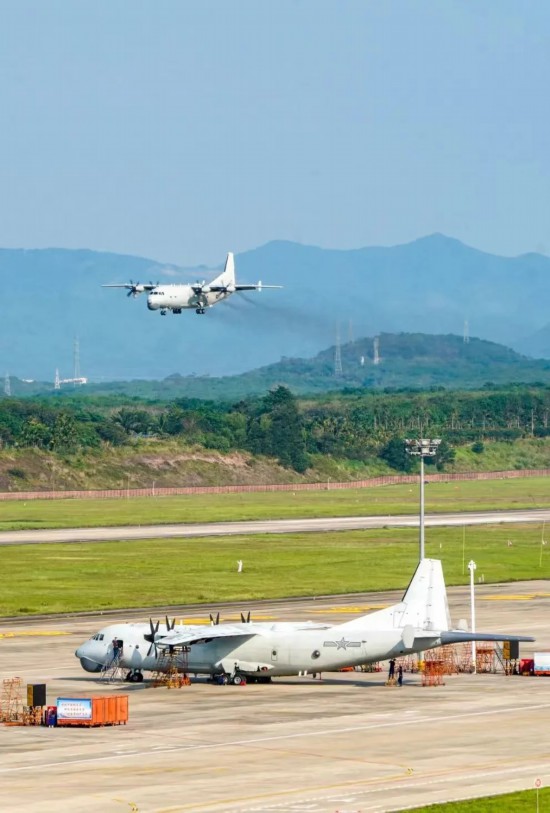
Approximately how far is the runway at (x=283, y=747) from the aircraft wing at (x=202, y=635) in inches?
95.5

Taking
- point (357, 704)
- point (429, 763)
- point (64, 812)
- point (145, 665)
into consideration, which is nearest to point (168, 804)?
point (64, 812)

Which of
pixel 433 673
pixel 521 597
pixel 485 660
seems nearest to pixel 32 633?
pixel 485 660

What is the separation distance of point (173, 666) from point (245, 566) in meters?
57.7

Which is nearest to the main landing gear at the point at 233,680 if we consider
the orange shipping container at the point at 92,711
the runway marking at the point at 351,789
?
the orange shipping container at the point at 92,711

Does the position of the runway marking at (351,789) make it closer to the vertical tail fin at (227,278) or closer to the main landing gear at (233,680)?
the main landing gear at (233,680)

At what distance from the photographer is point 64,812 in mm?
50031

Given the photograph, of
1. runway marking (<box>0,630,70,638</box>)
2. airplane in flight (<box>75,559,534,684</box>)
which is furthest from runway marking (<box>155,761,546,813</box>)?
runway marking (<box>0,630,70,638</box>)

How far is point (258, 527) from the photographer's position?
17625 cm

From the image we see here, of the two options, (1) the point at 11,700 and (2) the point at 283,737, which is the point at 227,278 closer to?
(1) the point at 11,700

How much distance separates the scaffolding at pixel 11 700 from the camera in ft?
225

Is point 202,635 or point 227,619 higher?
point 227,619

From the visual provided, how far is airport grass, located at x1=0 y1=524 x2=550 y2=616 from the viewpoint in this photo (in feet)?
383

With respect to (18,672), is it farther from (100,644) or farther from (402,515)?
(402,515)

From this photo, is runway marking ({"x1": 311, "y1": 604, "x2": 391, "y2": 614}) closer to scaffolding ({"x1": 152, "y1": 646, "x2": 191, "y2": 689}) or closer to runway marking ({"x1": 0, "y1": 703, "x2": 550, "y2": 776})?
scaffolding ({"x1": 152, "y1": 646, "x2": 191, "y2": 689})
